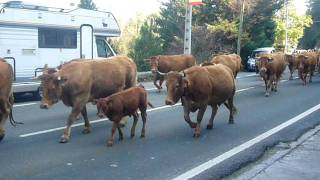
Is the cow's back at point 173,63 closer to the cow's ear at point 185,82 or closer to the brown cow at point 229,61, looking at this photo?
the brown cow at point 229,61

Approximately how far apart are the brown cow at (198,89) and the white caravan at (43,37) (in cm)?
775

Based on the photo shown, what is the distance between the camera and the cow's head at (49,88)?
31.0 ft

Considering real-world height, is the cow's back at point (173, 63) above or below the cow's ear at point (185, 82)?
below

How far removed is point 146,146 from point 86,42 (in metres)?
10.8

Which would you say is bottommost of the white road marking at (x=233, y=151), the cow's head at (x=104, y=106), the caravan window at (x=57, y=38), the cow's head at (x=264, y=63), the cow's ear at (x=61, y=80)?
the white road marking at (x=233, y=151)

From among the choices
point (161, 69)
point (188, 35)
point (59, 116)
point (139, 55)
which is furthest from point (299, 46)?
point (59, 116)

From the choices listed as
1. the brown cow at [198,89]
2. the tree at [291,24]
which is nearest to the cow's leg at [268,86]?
the brown cow at [198,89]

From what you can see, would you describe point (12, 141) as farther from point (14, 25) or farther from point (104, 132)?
point (14, 25)

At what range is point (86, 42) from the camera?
63.6 ft

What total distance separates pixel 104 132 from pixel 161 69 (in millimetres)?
10580

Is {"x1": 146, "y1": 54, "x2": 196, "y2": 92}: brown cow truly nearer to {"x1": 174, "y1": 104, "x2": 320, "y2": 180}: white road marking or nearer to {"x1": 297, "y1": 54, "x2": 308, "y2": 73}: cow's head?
{"x1": 297, "y1": 54, "x2": 308, "y2": 73}: cow's head

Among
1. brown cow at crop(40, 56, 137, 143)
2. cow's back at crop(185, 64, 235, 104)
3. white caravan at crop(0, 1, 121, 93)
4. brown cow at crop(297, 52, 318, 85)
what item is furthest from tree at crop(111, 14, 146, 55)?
cow's back at crop(185, 64, 235, 104)

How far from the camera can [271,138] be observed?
10.2 metres

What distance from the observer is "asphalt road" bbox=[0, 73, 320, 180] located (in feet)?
→ 24.6
